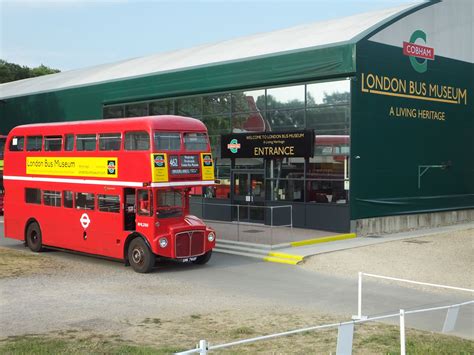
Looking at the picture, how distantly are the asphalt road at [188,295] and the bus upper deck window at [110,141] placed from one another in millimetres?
3344

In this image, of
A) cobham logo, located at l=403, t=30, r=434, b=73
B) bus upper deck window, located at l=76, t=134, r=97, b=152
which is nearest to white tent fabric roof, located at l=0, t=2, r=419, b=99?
cobham logo, located at l=403, t=30, r=434, b=73

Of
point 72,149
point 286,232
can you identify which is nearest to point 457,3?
point 286,232

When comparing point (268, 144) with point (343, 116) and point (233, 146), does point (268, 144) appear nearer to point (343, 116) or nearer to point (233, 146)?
point (233, 146)

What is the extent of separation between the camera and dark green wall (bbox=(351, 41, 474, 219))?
23.0 metres

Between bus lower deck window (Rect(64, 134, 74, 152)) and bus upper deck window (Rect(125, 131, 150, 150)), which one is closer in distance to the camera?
bus upper deck window (Rect(125, 131, 150, 150))

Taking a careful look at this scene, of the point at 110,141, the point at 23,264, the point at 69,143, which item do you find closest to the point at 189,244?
the point at 110,141

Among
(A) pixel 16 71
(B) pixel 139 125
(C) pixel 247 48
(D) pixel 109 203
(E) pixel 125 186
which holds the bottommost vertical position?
(D) pixel 109 203

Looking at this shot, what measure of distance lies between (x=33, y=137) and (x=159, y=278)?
24.9ft

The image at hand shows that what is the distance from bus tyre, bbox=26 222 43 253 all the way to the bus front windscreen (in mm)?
5492

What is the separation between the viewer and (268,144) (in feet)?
82.5

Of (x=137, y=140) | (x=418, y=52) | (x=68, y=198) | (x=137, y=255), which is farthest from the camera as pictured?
(x=418, y=52)

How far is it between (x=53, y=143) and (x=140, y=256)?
17.1 feet

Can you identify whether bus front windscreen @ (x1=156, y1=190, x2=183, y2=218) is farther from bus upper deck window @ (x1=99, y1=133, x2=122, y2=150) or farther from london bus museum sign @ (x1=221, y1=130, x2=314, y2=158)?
london bus museum sign @ (x1=221, y1=130, x2=314, y2=158)

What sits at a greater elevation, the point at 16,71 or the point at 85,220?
the point at 16,71
